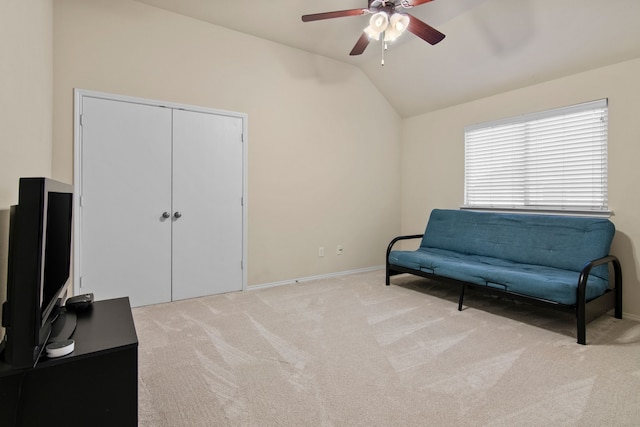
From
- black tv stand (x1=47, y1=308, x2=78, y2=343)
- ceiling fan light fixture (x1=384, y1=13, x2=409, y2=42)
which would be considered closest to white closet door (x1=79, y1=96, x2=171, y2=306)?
black tv stand (x1=47, y1=308, x2=78, y2=343)

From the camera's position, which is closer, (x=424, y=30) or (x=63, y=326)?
(x=63, y=326)

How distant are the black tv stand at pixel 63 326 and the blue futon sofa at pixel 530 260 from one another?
117 inches

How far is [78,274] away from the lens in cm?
293

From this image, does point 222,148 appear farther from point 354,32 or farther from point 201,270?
point 354,32

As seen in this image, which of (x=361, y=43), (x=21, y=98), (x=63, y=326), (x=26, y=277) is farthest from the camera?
(x=361, y=43)

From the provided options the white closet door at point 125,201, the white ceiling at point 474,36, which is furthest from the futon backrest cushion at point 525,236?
the white closet door at point 125,201

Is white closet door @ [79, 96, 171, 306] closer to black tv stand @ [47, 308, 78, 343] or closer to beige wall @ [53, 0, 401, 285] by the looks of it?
beige wall @ [53, 0, 401, 285]

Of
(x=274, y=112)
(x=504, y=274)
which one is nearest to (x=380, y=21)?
(x=274, y=112)

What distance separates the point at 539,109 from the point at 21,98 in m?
4.36

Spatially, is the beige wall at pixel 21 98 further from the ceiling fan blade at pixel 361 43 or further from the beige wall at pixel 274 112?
the ceiling fan blade at pixel 361 43

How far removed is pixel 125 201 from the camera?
3.12 metres

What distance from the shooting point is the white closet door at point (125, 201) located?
9.75 ft

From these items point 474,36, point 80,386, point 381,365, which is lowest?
point 381,365

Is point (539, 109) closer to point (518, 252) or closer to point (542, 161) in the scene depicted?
point (542, 161)
